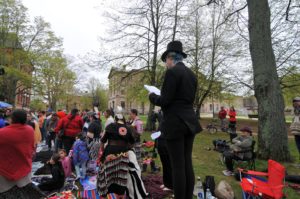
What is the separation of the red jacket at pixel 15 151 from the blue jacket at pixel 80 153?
87.5 inches

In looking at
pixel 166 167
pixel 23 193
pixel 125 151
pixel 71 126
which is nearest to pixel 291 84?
pixel 166 167

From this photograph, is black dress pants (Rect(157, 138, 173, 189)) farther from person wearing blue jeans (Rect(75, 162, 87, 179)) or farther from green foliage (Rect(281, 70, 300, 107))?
green foliage (Rect(281, 70, 300, 107))

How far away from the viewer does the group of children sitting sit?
15.9ft

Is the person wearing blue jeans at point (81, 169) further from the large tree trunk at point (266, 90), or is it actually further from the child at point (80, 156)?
the large tree trunk at point (266, 90)

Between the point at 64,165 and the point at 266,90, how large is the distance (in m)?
6.42

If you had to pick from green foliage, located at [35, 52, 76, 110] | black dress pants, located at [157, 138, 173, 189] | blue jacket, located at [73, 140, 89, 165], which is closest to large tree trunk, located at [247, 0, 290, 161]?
black dress pants, located at [157, 138, 173, 189]

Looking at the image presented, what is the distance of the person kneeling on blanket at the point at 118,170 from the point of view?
3859 mm

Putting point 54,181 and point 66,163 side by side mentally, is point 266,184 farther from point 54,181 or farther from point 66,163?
point 66,163

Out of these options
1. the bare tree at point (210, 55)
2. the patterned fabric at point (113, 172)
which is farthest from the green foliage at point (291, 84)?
the patterned fabric at point (113, 172)

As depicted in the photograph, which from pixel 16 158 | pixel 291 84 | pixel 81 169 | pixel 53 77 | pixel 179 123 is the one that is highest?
pixel 53 77

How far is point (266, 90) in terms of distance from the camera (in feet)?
24.0

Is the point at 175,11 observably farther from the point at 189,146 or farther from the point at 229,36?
the point at 189,146

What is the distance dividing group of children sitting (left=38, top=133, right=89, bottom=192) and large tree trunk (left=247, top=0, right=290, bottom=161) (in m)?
5.53

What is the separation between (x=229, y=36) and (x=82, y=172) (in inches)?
735
